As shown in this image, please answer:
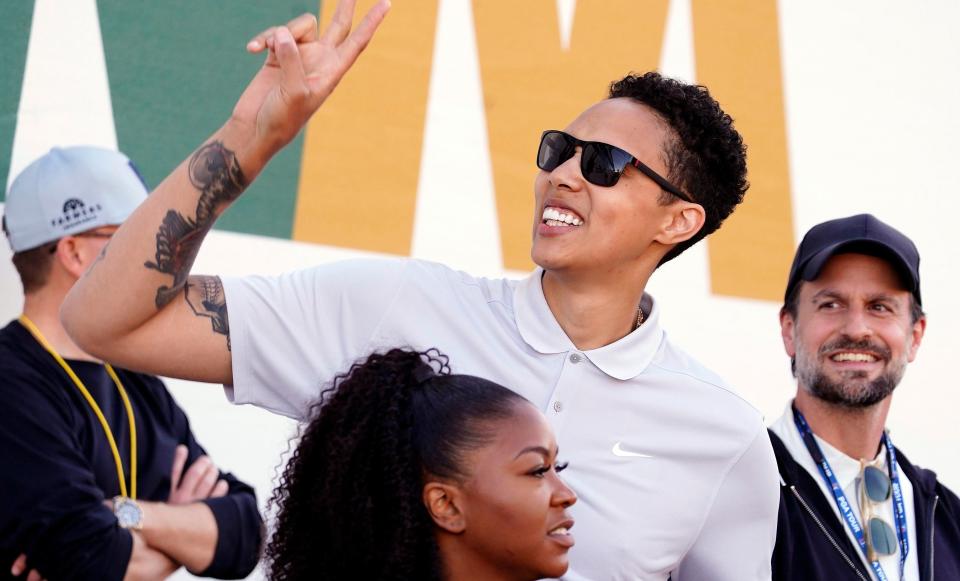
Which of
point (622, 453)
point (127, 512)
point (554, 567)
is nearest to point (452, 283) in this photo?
point (622, 453)

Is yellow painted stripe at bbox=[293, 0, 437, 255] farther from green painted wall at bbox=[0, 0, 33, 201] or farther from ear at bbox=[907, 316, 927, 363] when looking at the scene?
ear at bbox=[907, 316, 927, 363]

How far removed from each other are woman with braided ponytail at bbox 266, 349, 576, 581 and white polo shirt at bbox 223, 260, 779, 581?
332 millimetres

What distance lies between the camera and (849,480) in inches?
108

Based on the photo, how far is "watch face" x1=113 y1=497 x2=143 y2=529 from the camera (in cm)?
227

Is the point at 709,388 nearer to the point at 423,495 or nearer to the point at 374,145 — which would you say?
the point at 423,495

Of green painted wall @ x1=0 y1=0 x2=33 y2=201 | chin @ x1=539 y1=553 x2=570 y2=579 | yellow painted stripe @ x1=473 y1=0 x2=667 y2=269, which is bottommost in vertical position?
chin @ x1=539 y1=553 x2=570 y2=579

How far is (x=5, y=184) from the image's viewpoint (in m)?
2.66

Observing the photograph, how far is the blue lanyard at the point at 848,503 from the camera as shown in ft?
8.48

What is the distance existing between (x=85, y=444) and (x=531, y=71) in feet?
5.34

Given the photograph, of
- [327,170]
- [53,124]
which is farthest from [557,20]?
[53,124]

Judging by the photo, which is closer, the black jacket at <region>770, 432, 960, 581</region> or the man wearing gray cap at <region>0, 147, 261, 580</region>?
the man wearing gray cap at <region>0, 147, 261, 580</region>

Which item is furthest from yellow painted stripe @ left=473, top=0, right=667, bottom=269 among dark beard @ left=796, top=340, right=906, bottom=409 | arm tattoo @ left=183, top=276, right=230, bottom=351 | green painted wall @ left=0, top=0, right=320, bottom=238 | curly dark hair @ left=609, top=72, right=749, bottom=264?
arm tattoo @ left=183, top=276, right=230, bottom=351

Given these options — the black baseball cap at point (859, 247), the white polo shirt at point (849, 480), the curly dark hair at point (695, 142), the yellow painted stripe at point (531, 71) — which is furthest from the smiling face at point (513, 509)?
the yellow painted stripe at point (531, 71)

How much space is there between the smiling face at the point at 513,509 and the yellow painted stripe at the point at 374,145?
1540mm
